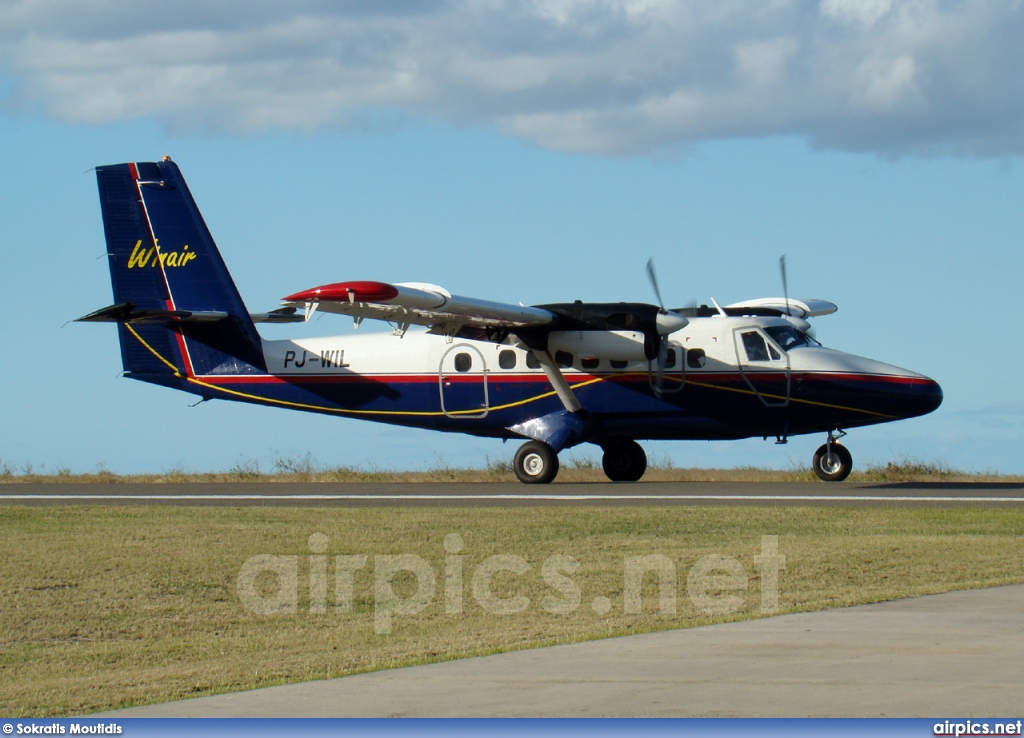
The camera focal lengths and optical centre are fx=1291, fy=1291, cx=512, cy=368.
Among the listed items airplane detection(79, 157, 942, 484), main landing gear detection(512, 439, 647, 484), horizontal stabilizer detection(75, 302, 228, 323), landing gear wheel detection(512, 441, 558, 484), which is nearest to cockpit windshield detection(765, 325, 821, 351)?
airplane detection(79, 157, 942, 484)

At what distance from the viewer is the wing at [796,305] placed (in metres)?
28.1

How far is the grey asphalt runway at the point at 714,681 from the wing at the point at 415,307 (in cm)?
1286

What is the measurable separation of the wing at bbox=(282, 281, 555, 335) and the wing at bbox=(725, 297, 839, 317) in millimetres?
6102

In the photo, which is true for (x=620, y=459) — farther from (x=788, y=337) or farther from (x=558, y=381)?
(x=788, y=337)

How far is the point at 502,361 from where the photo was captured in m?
25.8

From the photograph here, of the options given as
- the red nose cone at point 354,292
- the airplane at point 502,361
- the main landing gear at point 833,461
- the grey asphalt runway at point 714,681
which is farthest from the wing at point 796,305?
the grey asphalt runway at point 714,681

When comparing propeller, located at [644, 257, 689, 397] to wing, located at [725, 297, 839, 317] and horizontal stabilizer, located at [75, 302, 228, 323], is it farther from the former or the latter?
horizontal stabilizer, located at [75, 302, 228, 323]

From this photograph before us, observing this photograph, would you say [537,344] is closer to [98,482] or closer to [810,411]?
[810,411]

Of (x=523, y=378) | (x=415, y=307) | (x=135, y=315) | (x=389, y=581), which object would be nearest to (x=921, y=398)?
(x=523, y=378)

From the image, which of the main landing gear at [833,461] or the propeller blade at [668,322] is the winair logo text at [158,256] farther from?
the main landing gear at [833,461]

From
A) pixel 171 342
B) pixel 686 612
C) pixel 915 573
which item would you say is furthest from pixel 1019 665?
pixel 171 342

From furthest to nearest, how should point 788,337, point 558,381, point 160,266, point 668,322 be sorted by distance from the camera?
point 160,266 → point 558,381 → point 788,337 → point 668,322

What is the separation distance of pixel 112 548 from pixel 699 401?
1359 cm

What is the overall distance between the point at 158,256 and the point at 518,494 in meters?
10.8
